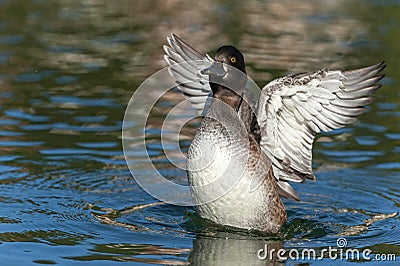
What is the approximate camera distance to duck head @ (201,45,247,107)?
874 cm

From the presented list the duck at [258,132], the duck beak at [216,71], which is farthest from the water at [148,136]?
the duck beak at [216,71]

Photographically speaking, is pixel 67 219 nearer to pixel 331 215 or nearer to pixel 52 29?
pixel 331 215

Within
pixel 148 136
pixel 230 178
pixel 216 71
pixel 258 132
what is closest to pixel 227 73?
pixel 216 71

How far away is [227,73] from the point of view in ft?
28.9

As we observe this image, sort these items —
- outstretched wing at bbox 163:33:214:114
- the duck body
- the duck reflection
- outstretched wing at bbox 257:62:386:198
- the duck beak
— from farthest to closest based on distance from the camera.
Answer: outstretched wing at bbox 163:33:214:114 → outstretched wing at bbox 257:62:386:198 → the duck beak → the duck body → the duck reflection

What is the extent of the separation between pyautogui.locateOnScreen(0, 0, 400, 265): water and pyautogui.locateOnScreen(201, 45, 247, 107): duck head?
1.42 metres

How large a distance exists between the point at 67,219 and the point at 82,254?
1.05 meters

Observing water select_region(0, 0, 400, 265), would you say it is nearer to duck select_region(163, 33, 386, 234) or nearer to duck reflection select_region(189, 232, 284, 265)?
duck reflection select_region(189, 232, 284, 265)

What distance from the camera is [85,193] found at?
10094mm

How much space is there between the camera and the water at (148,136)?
867cm

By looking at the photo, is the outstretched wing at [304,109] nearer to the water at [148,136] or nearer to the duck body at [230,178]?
the duck body at [230,178]

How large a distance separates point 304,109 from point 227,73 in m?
0.97

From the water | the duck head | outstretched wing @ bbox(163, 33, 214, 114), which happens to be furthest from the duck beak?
the water

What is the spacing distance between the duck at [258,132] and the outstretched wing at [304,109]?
0.03 feet
